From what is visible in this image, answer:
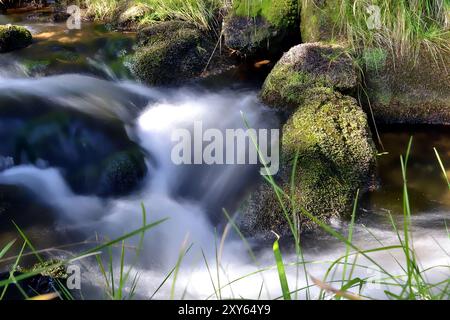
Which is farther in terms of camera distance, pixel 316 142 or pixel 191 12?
pixel 191 12

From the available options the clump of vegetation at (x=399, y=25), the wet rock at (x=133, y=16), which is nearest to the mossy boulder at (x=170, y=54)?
the wet rock at (x=133, y=16)

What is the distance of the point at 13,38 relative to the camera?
536 centimetres

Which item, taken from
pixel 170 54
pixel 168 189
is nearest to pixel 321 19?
pixel 170 54

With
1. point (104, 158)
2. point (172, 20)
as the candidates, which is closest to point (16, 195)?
point (104, 158)

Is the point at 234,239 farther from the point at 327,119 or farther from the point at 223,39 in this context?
the point at 223,39

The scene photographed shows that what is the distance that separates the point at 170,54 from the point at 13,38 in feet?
6.19

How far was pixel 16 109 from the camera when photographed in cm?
407

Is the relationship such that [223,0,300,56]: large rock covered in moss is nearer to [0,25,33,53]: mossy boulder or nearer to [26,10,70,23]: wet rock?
[0,25,33,53]: mossy boulder

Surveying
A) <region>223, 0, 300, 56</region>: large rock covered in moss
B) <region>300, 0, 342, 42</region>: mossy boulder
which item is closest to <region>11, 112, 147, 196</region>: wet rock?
<region>223, 0, 300, 56</region>: large rock covered in moss

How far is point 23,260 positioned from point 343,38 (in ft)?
10.7

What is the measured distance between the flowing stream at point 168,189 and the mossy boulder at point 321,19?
805mm

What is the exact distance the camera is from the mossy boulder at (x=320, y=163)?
10.1ft

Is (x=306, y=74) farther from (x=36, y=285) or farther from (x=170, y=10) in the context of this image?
(x=36, y=285)
